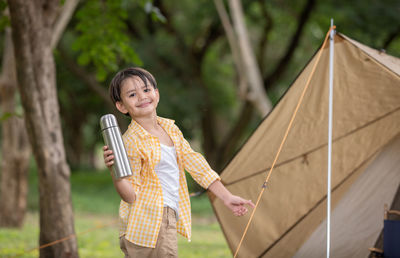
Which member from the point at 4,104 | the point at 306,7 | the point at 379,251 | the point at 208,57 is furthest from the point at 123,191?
the point at 208,57

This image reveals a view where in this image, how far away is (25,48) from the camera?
3.97m

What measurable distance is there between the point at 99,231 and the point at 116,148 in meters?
6.03

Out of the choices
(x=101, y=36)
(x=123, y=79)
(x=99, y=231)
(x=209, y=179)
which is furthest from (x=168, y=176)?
(x=99, y=231)

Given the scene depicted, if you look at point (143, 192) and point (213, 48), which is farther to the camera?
point (213, 48)

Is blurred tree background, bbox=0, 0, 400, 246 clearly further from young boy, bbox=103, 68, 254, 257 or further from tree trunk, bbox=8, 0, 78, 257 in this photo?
young boy, bbox=103, 68, 254, 257

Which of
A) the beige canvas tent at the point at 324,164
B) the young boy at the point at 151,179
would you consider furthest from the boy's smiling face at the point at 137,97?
the beige canvas tent at the point at 324,164

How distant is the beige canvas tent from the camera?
349 centimetres

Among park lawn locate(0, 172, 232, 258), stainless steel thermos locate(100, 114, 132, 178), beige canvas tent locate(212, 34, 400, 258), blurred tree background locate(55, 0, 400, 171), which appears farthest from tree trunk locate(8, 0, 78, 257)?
blurred tree background locate(55, 0, 400, 171)

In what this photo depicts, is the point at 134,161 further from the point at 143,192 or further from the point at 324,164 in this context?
the point at 324,164

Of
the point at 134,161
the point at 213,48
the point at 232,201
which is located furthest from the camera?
the point at 213,48

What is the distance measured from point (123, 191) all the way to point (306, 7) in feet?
28.2

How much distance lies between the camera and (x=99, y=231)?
772 cm

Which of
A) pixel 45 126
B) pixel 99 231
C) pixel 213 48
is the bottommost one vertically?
pixel 99 231

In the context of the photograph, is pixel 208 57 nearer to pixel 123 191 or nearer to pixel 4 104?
pixel 4 104
